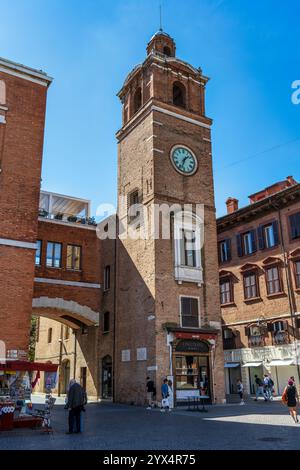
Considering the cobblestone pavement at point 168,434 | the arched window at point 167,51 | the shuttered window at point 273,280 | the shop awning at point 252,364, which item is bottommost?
the cobblestone pavement at point 168,434

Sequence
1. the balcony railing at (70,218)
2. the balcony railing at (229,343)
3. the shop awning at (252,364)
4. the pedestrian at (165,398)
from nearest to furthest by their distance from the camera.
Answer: the pedestrian at (165,398), the balcony railing at (70,218), the shop awning at (252,364), the balcony railing at (229,343)

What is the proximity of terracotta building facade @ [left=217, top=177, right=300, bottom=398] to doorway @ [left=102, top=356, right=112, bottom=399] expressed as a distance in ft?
36.2

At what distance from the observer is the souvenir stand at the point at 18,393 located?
13.8m

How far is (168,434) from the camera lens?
12602mm

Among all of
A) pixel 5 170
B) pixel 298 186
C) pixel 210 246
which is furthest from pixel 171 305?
pixel 298 186

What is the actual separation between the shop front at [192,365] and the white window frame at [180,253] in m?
3.14

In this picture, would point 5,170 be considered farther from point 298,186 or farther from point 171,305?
point 298,186

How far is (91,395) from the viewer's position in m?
28.7

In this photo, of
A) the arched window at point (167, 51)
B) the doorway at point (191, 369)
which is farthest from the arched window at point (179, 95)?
the doorway at point (191, 369)

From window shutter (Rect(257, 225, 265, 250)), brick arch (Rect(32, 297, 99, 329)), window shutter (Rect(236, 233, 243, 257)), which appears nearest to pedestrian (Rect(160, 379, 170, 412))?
brick arch (Rect(32, 297, 99, 329))

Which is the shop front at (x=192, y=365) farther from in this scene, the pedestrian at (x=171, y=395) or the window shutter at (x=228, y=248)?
the window shutter at (x=228, y=248)

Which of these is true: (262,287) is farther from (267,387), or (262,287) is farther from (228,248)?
(267,387)

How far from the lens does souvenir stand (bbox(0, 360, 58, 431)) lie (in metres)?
13.8

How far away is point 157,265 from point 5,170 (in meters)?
9.19
